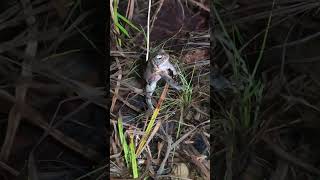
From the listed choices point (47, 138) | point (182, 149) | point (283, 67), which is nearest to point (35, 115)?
point (47, 138)

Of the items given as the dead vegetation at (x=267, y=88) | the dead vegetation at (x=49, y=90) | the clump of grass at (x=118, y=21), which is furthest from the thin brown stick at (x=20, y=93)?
the dead vegetation at (x=267, y=88)

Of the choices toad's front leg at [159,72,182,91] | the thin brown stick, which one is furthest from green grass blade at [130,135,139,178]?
the thin brown stick

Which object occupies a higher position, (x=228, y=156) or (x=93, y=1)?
(x=93, y=1)

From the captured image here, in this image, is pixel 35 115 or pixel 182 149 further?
pixel 35 115

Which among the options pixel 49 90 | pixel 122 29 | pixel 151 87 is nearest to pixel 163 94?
pixel 151 87

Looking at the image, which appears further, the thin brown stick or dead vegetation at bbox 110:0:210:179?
the thin brown stick

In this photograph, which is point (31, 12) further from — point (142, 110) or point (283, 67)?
point (283, 67)

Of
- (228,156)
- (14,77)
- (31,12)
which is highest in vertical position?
(31,12)

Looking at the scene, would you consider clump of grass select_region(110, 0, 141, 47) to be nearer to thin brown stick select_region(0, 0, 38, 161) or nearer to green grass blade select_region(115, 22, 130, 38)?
green grass blade select_region(115, 22, 130, 38)
